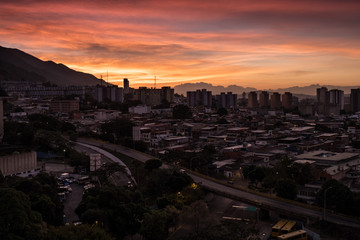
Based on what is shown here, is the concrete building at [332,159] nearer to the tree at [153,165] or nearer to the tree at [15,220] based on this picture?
the tree at [153,165]

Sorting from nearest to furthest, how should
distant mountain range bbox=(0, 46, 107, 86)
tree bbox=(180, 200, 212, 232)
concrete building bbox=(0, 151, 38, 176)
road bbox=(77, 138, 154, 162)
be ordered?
tree bbox=(180, 200, 212, 232) < concrete building bbox=(0, 151, 38, 176) < road bbox=(77, 138, 154, 162) < distant mountain range bbox=(0, 46, 107, 86)

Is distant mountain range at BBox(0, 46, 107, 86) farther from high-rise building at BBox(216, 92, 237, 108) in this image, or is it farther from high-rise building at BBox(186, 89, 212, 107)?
high-rise building at BBox(216, 92, 237, 108)

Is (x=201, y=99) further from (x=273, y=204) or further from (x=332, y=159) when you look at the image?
(x=273, y=204)

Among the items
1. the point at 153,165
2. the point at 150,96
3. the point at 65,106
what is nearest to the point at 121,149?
the point at 153,165

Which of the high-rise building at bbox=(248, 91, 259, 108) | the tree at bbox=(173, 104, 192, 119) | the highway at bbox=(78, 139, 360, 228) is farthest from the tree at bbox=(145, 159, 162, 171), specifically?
the high-rise building at bbox=(248, 91, 259, 108)

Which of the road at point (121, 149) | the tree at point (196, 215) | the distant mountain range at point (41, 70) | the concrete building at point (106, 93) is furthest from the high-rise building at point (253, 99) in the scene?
the tree at point (196, 215)

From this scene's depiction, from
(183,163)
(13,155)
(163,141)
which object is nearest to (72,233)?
(13,155)
